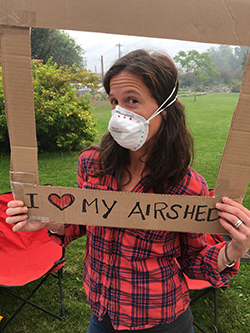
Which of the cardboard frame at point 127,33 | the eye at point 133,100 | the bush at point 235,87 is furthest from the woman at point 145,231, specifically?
the bush at point 235,87

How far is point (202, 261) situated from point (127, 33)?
100 cm

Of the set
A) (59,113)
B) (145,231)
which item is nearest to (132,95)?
(145,231)

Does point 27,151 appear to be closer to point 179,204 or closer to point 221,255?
point 179,204

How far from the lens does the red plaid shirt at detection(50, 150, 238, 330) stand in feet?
3.61

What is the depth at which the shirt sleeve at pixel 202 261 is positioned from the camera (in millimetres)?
1080

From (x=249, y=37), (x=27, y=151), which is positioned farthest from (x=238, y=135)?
(x=27, y=151)

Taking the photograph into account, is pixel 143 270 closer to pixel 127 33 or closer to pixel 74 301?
pixel 127 33

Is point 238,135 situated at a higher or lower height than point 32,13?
lower

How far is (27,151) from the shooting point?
94 centimetres

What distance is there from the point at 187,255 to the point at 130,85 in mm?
840

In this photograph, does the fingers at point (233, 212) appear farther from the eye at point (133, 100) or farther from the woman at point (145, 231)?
the eye at point (133, 100)

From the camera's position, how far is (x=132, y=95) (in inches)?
38.2

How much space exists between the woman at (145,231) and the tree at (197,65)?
0.20 feet

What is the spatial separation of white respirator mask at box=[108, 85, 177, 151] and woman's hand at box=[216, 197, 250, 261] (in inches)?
16.5
